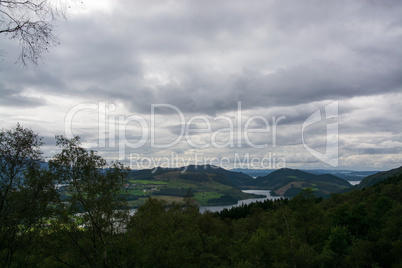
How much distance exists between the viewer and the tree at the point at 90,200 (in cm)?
2577

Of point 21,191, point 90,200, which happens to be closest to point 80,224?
point 90,200

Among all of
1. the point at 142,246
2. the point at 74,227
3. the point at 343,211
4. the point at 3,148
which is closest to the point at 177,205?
the point at 343,211

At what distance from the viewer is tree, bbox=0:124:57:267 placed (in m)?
22.0

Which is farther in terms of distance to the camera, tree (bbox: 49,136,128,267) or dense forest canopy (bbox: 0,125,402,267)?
tree (bbox: 49,136,128,267)

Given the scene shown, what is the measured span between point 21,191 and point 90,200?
Result: 6158mm

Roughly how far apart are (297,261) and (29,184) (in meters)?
42.0

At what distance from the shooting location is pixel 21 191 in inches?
902

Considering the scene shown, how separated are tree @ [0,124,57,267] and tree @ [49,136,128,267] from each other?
1.87 metres

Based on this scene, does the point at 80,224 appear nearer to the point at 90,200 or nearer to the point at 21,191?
the point at 90,200

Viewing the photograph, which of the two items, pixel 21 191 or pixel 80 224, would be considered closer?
pixel 21 191

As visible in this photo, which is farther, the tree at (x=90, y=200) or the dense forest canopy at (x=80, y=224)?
the tree at (x=90, y=200)

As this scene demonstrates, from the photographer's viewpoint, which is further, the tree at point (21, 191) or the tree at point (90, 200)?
the tree at point (90, 200)

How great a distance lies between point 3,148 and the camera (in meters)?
21.8

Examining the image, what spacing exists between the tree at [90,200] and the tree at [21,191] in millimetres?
1874
